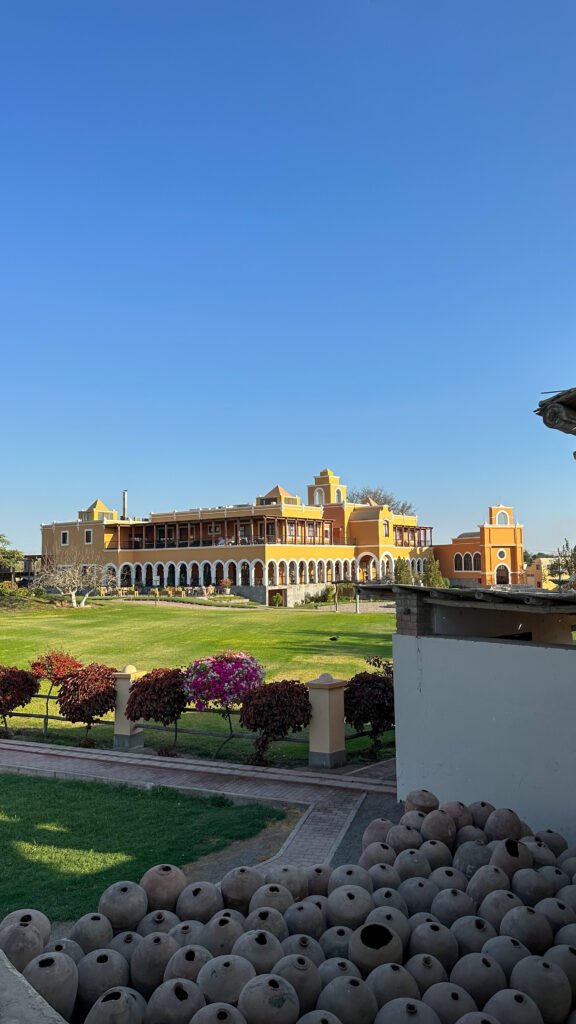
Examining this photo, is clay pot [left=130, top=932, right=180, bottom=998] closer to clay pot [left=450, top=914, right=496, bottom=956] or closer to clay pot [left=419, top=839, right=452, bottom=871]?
clay pot [left=450, top=914, right=496, bottom=956]

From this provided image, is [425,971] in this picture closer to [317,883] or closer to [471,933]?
[471,933]

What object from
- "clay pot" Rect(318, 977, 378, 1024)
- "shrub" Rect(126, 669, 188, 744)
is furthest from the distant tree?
"clay pot" Rect(318, 977, 378, 1024)

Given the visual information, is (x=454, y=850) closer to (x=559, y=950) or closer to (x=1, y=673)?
(x=559, y=950)

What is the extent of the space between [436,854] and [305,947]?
156cm

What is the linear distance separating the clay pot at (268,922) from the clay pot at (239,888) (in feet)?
1.32

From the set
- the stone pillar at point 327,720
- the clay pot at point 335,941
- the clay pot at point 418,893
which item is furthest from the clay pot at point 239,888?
the stone pillar at point 327,720

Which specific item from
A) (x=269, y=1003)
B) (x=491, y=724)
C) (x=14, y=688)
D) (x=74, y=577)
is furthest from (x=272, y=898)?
(x=74, y=577)

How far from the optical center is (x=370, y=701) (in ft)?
34.0

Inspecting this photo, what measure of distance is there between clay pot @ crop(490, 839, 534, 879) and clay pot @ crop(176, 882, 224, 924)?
1.80 m

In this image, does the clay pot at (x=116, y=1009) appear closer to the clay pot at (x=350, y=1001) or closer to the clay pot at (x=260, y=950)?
the clay pot at (x=260, y=950)

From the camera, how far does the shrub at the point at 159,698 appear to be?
11.2m

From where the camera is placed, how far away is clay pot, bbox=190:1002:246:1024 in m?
3.22

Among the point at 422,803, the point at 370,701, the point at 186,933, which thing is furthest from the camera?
the point at 370,701

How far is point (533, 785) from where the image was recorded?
690cm
